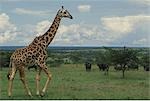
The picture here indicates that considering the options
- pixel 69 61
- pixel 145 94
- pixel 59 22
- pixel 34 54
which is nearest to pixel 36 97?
pixel 34 54

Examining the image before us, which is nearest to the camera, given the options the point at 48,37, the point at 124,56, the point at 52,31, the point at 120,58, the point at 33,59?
the point at 33,59

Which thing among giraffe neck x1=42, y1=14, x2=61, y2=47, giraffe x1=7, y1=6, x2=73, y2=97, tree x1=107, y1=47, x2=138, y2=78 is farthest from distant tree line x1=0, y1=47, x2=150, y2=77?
giraffe x1=7, y1=6, x2=73, y2=97

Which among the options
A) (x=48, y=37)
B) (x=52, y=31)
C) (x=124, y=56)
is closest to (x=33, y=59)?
(x=48, y=37)

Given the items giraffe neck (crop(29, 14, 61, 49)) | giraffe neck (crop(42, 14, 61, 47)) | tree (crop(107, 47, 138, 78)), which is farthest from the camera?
tree (crop(107, 47, 138, 78))

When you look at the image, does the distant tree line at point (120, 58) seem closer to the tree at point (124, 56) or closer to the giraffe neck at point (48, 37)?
the tree at point (124, 56)

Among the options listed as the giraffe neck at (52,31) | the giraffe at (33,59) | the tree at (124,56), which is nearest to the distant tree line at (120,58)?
the tree at (124,56)

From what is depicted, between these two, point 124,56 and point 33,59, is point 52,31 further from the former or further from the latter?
point 124,56

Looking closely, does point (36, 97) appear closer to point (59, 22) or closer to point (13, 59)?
point (13, 59)

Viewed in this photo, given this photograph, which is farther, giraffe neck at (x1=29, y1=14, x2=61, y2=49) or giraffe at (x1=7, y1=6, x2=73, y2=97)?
giraffe neck at (x1=29, y1=14, x2=61, y2=49)

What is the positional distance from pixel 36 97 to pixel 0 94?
1.48m

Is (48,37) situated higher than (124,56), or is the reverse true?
(48,37)

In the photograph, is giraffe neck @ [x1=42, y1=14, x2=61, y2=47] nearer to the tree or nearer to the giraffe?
the giraffe

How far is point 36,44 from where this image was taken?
12.5m

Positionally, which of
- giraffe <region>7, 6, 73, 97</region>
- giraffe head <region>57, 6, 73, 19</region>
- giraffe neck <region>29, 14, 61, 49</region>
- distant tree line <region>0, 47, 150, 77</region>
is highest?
giraffe head <region>57, 6, 73, 19</region>
